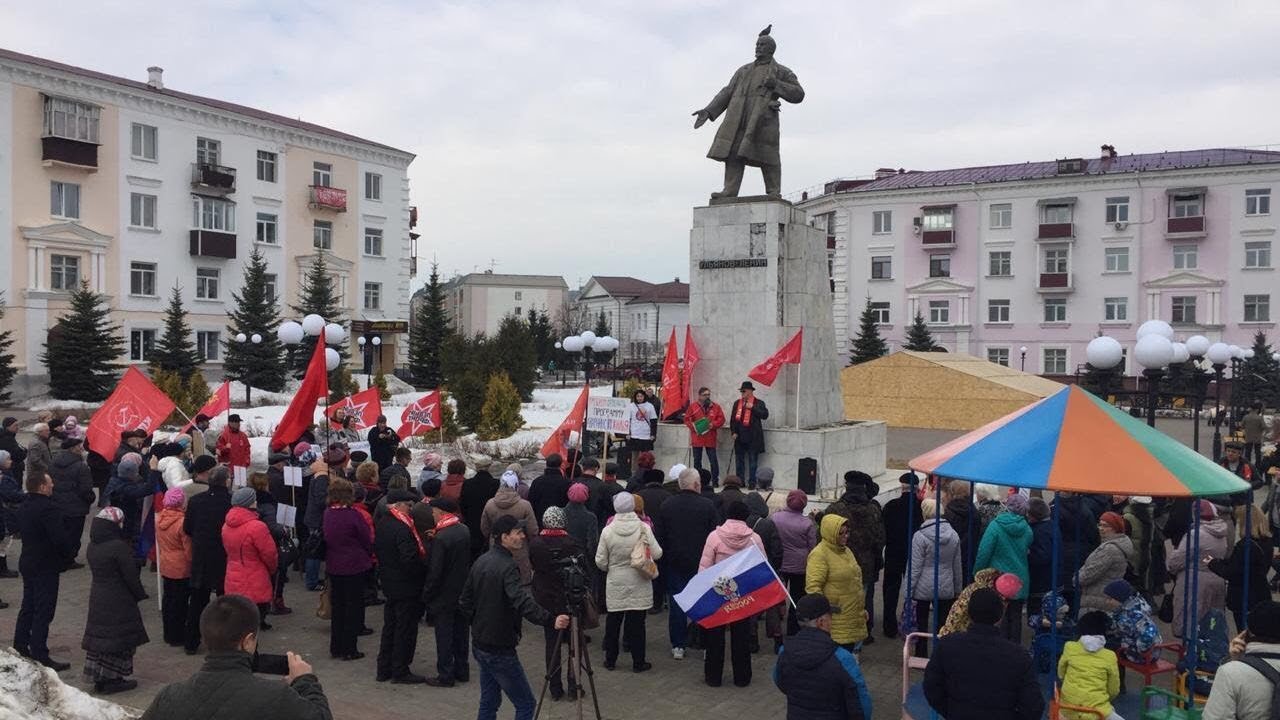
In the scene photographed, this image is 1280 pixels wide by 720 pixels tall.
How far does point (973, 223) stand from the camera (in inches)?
2021

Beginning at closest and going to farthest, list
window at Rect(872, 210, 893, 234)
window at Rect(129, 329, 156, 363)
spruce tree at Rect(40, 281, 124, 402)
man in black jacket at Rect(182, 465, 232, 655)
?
man in black jacket at Rect(182, 465, 232, 655)
spruce tree at Rect(40, 281, 124, 402)
window at Rect(129, 329, 156, 363)
window at Rect(872, 210, 893, 234)

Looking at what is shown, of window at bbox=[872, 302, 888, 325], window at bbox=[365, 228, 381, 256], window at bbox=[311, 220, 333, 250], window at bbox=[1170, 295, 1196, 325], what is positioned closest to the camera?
window at bbox=[311, 220, 333, 250]

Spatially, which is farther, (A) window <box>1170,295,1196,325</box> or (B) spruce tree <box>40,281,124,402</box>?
(A) window <box>1170,295,1196,325</box>

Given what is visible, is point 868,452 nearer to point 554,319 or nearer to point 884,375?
point 884,375

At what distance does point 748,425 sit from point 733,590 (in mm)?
7741

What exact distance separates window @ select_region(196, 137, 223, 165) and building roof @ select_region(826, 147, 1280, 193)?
3292cm

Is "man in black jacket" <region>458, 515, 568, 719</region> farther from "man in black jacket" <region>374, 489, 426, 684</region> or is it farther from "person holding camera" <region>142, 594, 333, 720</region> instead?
"person holding camera" <region>142, 594, 333, 720</region>

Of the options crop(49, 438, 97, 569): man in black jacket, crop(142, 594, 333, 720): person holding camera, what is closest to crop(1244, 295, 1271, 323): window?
crop(49, 438, 97, 569): man in black jacket

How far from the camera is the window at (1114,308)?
4894cm

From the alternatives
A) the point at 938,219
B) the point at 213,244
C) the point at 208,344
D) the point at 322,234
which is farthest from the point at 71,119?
the point at 938,219

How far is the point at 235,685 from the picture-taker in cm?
356

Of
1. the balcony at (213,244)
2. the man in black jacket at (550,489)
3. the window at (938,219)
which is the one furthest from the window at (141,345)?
the window at (938,219)

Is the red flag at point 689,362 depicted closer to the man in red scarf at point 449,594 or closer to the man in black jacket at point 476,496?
the man in black jacket at point 476,496

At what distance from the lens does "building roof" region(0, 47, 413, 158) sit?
1421 inches
